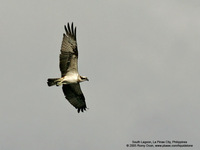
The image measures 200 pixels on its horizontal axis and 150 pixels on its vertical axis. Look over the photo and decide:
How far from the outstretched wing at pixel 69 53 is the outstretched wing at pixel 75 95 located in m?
1.39

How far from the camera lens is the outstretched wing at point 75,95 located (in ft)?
114

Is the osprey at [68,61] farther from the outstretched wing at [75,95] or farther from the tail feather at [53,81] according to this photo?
the outstretched wing at [75,95]

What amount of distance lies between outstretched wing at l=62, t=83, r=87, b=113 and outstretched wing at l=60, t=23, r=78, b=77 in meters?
1.39

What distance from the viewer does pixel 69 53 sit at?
110 ft

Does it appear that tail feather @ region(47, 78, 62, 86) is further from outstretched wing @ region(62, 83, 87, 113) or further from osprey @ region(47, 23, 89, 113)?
outstretched wing @ region(62, 83, 87, 113)

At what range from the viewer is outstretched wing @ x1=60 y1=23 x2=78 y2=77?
3344 centimetres

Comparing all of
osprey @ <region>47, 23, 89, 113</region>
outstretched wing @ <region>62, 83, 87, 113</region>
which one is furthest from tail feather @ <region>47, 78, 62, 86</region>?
outstretched wing @ <region>62, 83, 87, 113</region>

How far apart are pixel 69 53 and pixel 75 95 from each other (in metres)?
3.15

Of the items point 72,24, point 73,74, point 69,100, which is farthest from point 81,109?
point 72,24

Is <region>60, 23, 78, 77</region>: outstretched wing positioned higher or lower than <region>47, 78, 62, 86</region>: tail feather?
higher

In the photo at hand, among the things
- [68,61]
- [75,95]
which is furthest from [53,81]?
[75,95]

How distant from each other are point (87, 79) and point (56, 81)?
6.37 feet

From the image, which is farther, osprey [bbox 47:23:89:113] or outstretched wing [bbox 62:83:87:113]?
outstretched wing [bbox 62:83:87:113]

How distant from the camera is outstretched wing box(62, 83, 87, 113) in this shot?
34881mm
